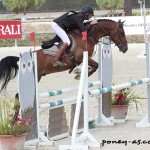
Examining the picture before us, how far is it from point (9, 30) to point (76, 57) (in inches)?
469

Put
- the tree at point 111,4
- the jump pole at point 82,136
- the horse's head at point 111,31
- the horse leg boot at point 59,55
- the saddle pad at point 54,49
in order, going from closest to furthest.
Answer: the jump pole at point 82,136 → the horse leg boot at point 59,55 → the saddle pad at point 54,49 → the horse's head at point 111,31 → the tree at point 111,4

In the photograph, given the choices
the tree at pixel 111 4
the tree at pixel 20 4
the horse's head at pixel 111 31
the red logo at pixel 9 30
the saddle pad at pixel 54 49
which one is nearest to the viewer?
the saddle pad at pixel 54 49

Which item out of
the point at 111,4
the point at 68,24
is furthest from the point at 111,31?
the point at 111,4

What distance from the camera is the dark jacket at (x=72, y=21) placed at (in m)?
8.96

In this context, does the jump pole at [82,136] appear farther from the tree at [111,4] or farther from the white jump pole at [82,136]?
the tree at [111,4]

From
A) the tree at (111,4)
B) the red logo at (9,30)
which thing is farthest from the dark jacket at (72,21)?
the tree at (111,4)

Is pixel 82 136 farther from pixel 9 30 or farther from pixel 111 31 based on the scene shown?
pixel 9 30

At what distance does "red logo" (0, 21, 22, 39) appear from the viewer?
65.1 feet

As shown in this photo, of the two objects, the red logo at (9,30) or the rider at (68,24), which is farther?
the red logo at (9,30)

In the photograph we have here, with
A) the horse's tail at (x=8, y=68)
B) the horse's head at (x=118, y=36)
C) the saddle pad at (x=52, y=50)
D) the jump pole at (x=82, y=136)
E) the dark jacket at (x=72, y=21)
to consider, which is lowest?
the jump pole at (x=82, y=136)

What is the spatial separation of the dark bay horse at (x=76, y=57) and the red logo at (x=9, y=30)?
10.2 meters

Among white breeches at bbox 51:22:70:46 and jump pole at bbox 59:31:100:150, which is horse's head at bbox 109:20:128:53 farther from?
jump pole at bbox 59:31:100:150

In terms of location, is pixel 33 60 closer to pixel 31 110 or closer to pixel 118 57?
pixel 31 110

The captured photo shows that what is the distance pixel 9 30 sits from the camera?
20.7 metres
